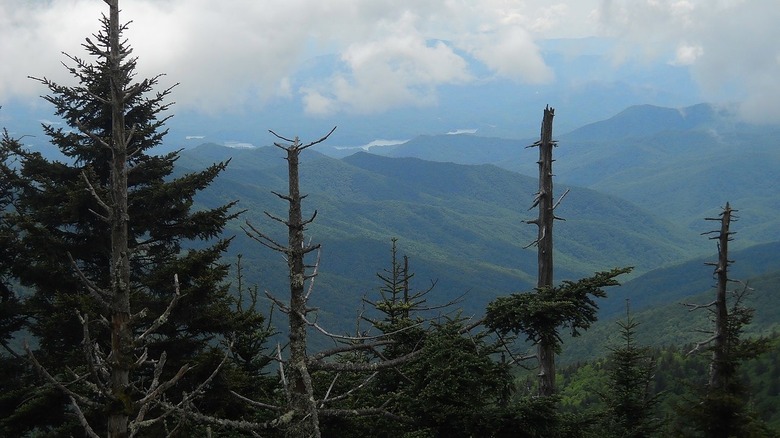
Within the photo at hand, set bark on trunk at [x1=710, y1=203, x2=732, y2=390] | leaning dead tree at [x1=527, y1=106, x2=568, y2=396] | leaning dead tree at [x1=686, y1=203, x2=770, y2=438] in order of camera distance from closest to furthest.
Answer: leaning dead tree at [x1=686, y1=203, x2=770, y2=438]
leaning dead tree at [x1=527, y1=106, x2=568, y2=396]
bark on trunk at [x1=710, y1=203, x2=732, y2=390]

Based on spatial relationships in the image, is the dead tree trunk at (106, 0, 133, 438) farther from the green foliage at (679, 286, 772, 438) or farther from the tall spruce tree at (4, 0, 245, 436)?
the green foliage at (679, 286, 772, 438)

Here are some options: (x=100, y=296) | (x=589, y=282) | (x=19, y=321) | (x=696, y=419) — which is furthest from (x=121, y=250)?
(x=696, y=419)

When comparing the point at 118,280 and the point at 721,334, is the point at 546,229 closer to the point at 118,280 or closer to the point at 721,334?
the point at 721,334

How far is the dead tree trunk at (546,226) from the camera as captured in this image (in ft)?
59.5

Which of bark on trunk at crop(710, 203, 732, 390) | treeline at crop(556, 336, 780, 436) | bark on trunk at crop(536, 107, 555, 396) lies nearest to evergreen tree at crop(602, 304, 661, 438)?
bark on trunk at crop(710, 203, 732, 390)

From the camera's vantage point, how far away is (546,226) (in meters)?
18.8

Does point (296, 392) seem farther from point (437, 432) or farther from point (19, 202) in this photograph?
point (19, 202)

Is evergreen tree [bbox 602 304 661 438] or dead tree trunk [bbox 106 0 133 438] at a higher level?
dead tree trunk [bbox 106 0 133 438]

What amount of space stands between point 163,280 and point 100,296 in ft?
30.2

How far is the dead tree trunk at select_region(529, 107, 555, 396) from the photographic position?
1814cm

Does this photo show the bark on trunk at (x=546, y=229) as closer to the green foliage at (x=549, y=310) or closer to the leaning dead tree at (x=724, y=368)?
the leaning dead tree at (x=724, y=368)

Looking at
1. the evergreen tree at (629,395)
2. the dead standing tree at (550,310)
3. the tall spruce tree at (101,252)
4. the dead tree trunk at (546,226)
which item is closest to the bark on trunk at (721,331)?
the dead tree trunk at (546,226)

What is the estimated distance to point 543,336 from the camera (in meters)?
11.7

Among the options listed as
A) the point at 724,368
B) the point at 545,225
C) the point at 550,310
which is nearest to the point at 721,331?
the point at 724,368
